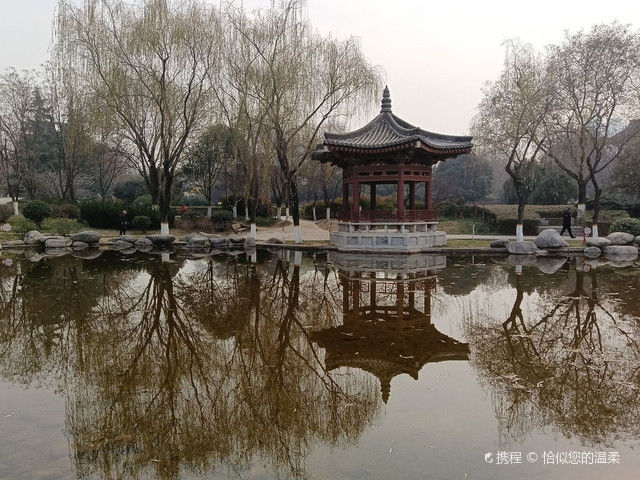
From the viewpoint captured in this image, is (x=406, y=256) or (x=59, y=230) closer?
(x=406, y=256)

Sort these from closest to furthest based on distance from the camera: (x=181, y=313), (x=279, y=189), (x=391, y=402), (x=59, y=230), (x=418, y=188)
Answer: (x=391, y=402)
(x=181, y=313)
(x=59, y=230)
(x=279, y=189)
(x=418, y=188)

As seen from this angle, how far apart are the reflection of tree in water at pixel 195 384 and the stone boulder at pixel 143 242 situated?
1130 cm

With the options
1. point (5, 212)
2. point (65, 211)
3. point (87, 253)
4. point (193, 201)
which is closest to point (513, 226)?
point (87, 253)

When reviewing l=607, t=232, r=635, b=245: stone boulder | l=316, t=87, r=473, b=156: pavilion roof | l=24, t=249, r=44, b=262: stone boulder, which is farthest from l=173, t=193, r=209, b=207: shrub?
l=607, t=232, r=635, b=245: stone boulder

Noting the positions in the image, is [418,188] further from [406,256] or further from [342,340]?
[342,340]

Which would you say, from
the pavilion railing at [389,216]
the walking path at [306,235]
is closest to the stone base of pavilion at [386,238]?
the pavilion railing at [389,216]

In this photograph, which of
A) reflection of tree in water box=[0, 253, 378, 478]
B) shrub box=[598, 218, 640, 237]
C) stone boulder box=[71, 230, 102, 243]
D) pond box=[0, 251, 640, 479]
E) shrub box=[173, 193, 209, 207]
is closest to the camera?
pond box=[0, 251, 640, 479]

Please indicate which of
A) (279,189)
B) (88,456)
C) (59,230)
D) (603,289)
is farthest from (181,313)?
(279,189)

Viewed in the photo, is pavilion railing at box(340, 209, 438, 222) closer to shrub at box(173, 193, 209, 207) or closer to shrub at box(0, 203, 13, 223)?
shrub at box(0, 203, 13, 223)

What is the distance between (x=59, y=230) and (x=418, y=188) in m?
30.6

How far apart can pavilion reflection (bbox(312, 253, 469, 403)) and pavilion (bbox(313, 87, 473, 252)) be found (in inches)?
228

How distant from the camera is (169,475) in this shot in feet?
12.4

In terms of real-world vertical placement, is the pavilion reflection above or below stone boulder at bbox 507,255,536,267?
below

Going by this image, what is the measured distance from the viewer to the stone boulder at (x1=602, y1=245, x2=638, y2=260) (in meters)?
16.9
